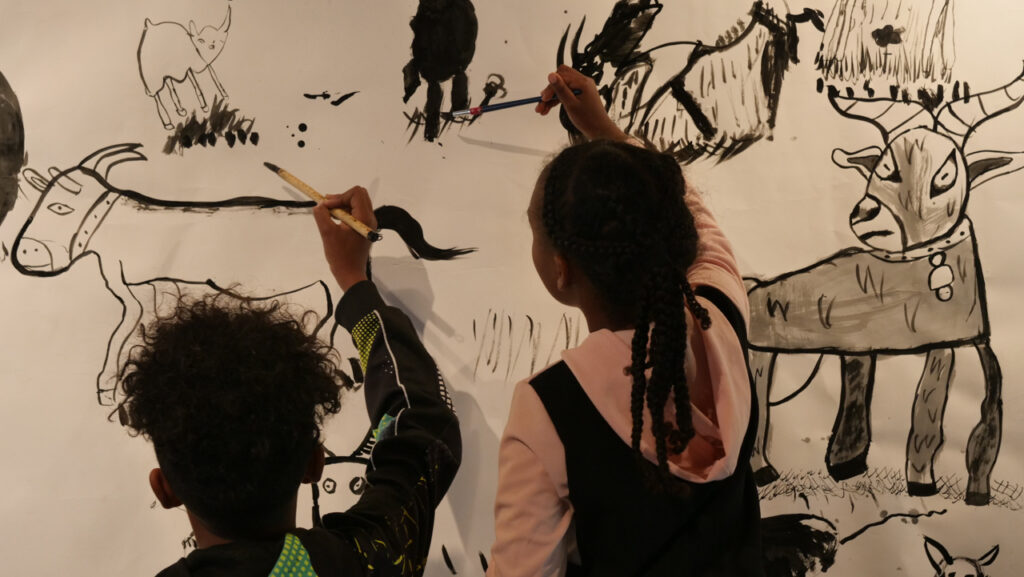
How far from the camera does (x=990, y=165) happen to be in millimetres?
1028

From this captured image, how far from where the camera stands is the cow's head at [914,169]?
1021mm

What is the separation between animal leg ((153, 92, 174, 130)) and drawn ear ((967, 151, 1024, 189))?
3.35ft

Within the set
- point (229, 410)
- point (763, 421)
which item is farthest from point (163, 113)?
point (763, 421)

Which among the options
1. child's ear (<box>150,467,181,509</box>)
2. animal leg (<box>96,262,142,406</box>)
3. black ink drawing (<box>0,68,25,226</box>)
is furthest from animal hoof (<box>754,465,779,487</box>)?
black ink drawing (<box>0,68,25,226</box>)

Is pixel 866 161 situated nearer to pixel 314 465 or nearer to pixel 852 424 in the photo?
pixel 852 424

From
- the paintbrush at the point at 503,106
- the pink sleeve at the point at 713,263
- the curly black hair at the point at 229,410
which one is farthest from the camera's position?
the paintbrush at the point at 503,106

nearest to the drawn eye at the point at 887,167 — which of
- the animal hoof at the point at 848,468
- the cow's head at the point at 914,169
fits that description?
the cow's head at the point at 914,169

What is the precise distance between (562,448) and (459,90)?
512 mm

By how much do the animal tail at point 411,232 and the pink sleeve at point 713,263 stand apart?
0.95 ft

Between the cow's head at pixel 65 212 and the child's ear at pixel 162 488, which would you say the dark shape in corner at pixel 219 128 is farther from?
the child's ear at pixel 162 488

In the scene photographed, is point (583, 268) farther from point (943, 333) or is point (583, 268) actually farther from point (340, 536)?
point (943, 333)

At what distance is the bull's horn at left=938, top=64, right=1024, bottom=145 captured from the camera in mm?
1030

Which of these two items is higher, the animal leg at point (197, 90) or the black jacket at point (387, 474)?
the animal leg at point (197, 90)

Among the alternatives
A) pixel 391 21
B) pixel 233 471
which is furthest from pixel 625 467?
pixel 391 21
